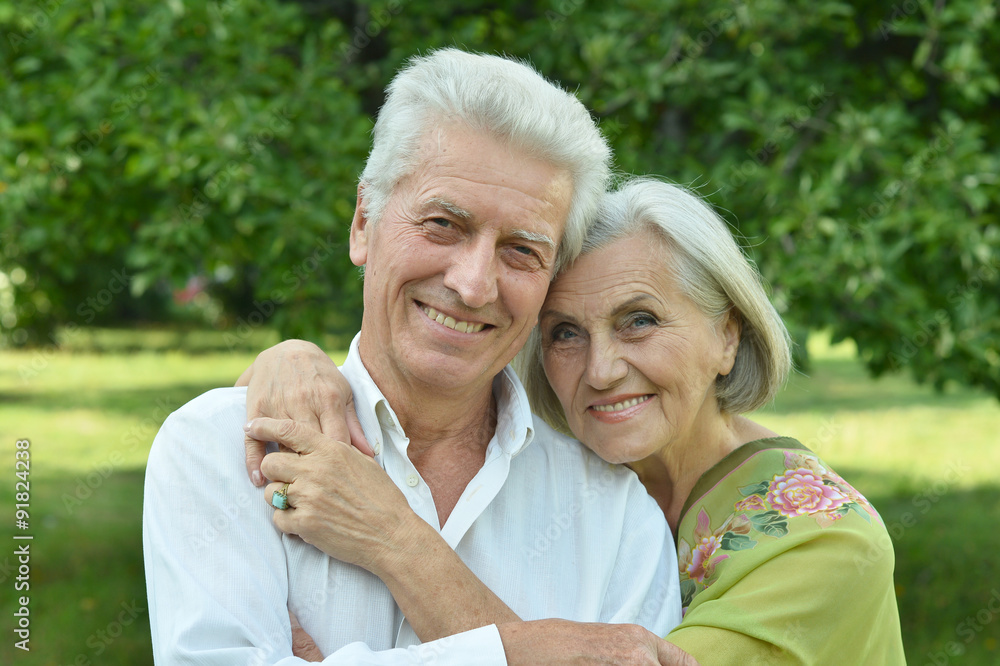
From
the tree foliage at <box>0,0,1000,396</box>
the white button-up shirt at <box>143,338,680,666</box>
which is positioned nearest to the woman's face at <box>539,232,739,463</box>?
the white button-up shirt at <box>143,338,680,666</box>

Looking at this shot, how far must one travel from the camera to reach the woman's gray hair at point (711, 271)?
226 cm

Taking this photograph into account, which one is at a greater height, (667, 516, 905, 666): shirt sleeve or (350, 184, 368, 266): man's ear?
(350, 184, 368, 266): man's ear

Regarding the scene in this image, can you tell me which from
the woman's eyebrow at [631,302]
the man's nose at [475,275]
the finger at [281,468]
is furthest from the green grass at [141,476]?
the finger at [281,468]

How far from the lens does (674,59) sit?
386 centimetres

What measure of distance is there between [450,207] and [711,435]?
105 cm

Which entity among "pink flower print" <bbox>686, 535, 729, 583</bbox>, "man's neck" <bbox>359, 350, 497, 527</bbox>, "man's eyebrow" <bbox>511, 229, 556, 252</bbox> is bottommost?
"pink flower print" <bbox>686, 535, 729, 583</bbox>

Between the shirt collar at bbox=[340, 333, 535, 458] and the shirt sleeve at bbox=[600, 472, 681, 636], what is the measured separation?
33 cm

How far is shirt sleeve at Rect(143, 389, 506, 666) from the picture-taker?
1637mm

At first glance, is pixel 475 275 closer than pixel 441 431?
Yes

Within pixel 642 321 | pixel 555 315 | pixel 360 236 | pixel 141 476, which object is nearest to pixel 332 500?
pixel 360 236

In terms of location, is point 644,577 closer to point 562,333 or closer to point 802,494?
point 802,494

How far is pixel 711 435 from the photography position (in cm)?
246

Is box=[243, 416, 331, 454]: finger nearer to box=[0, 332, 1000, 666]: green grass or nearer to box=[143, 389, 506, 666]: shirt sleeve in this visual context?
box=[143, 389, 506, 666]: shirt sleeve

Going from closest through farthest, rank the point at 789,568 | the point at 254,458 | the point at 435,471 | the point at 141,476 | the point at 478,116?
the point at 254,458 < the point at 478,116 < the point at 789,568 < the point at 435,471 < the point at 141,476
